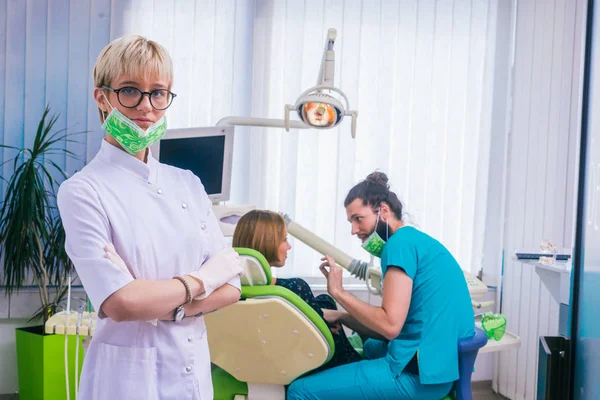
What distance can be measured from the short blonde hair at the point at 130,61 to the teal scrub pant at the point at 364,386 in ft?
4.08

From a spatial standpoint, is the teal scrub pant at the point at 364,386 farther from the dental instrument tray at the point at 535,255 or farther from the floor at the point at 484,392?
the floor at the point at 484,392

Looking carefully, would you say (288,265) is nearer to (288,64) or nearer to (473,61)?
(288,64)

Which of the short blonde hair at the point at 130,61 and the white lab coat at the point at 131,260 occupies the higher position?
the short blonde hair at the point at 130,61

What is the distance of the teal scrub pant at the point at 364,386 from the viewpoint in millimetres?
2074

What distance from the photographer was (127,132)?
3.94ft

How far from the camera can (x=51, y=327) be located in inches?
84.7

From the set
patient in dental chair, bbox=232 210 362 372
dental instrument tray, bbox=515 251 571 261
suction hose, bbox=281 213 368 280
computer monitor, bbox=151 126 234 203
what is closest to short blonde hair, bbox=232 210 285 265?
patient in dental chair, bbox=232 210 362 372

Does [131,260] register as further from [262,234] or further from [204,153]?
[204,153]

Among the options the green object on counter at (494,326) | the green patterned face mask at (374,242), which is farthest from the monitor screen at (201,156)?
the green object on counter at (494,326)

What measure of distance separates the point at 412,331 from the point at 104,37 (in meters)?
2.28

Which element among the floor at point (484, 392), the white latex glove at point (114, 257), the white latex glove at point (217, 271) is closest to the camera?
the white latex glove at point (114, 257)

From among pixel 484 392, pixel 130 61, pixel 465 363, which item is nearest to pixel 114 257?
pixel 130 61

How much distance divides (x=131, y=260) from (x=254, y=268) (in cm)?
71

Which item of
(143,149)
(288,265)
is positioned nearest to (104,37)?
(288,265)
